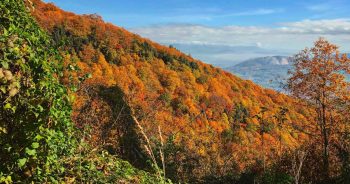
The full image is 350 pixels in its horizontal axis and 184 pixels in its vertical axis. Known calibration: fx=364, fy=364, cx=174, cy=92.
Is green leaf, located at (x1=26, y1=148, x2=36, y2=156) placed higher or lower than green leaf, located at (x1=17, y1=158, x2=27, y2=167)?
higher

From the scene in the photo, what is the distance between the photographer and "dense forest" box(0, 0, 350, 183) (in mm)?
6094

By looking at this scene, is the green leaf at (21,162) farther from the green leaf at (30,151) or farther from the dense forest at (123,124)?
the green leaf at (30,151)

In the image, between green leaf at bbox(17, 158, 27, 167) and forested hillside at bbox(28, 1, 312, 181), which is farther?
forested hillside at bbox(28, 1, 312, 181)

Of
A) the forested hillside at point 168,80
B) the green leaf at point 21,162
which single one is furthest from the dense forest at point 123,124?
the forested hillside at point 168,80

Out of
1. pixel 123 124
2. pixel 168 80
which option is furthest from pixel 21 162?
pixel 168 80

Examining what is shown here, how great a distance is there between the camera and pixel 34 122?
6.11m

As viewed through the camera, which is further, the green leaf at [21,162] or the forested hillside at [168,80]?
the forested hillside at [168,80]

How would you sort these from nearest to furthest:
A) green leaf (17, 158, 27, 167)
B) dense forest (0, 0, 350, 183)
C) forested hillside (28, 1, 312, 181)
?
green leaf (17, 158, 27, 167) → dense forest (0, 0, 350, 183) → forested hillside (28, 1, 312, 181)

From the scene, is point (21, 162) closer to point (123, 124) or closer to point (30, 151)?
point (30, 151)

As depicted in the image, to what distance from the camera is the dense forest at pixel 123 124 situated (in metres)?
6.09

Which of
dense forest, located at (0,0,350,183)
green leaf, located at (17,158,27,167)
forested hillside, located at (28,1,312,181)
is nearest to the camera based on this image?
green leaf, located at (17,158,27,167)

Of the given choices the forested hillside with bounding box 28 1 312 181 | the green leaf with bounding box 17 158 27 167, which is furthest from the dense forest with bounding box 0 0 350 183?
the forested hillside with bounding box 28 1 312 181

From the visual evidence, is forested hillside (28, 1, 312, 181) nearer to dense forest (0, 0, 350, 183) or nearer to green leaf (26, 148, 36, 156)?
dense forest (0, 0, 350, 183)

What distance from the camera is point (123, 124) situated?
21625 mm
